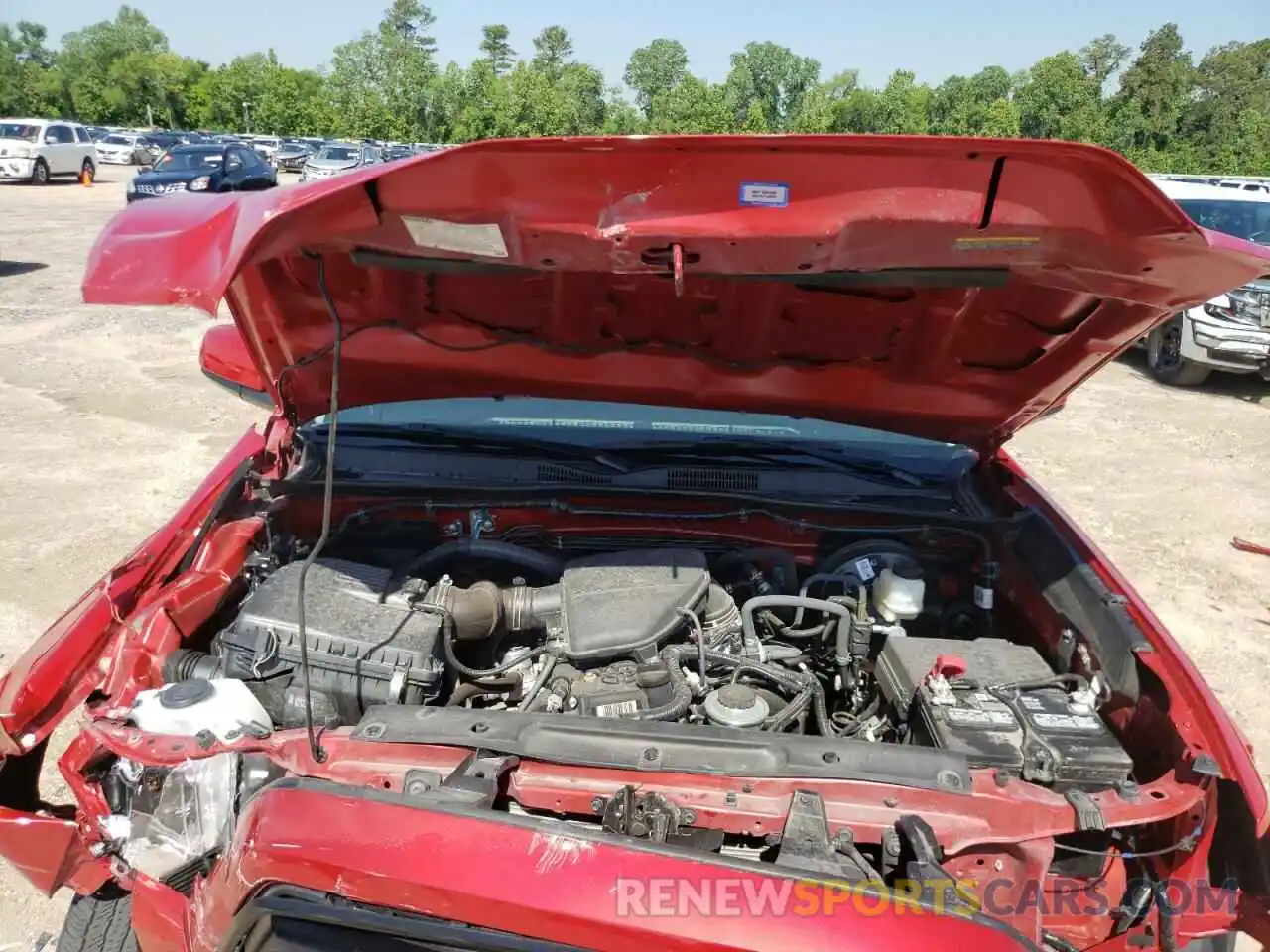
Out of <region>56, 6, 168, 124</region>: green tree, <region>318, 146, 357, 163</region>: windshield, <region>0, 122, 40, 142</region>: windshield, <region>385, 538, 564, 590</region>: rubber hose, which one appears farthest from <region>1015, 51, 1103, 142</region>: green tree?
<region>56, 6, 168, 124</region>: green tree

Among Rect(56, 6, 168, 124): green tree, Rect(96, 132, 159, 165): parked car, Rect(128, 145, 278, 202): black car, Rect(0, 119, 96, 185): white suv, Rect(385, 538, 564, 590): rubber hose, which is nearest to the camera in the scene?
Rect(385, 538, 564, 590): rubber hose

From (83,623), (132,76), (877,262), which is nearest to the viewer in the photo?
(877,262)

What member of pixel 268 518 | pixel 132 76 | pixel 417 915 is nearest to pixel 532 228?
pixel 417 915

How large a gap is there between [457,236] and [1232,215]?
9799 mm

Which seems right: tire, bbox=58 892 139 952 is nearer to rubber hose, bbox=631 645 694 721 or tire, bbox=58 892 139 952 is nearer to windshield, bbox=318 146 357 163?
rubber hose, bbox=631 645 694 721

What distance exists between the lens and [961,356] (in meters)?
2.58

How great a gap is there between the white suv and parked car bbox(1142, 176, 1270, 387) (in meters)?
24.9

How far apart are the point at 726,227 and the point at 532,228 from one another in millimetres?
370

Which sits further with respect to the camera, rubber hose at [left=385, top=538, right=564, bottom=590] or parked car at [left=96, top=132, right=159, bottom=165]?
parked car at [left=96, top=132, right=159, bottom=165]

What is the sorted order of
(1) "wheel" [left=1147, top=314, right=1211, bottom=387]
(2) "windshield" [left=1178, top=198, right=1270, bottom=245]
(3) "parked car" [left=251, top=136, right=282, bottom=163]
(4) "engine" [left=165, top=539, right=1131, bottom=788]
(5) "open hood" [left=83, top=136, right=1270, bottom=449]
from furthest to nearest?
(3) "parked car" [left=251, top=136, right=282, bottom=163]
(2) "windshield" [left=1178, top=198, right=1270, bottom=245]
(1) "wheel" [left=1147, top=314, right=1211, bottom=387]
(4) "engine" [left=165, top=539, right=1131, bottom=788]
(5) "open hood" [left=83, top=136, right=1270, bottom=449]

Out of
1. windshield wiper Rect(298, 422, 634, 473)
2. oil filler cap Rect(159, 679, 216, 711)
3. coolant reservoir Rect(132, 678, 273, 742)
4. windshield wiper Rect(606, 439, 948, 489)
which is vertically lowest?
coolant reservoir Rect(132, 678, 273, 742)

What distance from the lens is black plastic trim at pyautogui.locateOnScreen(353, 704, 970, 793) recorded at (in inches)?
66.1

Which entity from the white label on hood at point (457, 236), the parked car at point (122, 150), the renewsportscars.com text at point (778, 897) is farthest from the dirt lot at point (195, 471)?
the parked car at point (122, 150)

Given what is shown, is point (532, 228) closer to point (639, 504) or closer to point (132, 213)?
point (132, 213)
